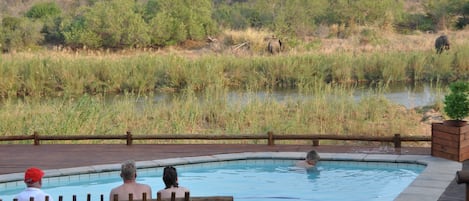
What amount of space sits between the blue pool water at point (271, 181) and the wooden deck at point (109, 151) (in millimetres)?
443

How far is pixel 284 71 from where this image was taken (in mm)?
20375

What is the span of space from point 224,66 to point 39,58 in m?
4.47

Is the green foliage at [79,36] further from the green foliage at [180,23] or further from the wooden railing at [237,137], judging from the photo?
the wooden railing at [237,137]

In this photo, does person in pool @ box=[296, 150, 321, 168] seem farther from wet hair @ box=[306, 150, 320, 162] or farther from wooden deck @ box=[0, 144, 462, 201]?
wooden deck @ box=[0, 144, 462, 201]

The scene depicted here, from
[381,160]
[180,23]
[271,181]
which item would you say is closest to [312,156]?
[271,181]

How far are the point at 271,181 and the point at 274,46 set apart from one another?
52.0ft

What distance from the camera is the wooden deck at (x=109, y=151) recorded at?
30.0ft

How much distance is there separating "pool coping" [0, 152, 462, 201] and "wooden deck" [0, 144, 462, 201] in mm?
304

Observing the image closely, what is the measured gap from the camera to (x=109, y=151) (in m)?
9.91

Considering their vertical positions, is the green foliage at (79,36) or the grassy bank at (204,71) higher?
the green foliage at (79,36)

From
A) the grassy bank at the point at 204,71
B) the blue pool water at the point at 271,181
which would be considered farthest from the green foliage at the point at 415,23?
the blue pool water at the point at 271,181

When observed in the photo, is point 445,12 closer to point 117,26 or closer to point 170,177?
point 117,26

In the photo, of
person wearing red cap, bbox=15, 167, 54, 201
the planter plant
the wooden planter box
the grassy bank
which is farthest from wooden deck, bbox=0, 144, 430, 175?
the grassy bank

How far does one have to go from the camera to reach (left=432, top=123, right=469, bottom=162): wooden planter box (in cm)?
833
